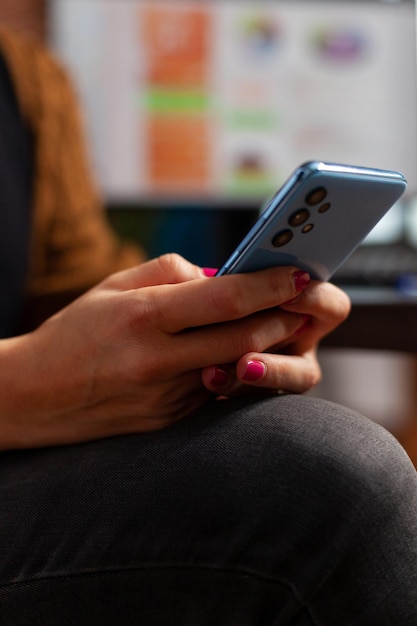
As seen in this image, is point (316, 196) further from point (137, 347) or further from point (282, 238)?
point (137, 347)

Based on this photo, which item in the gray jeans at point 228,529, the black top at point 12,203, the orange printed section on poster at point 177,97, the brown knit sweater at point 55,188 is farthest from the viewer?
the orange printed section on poster at point 177,97

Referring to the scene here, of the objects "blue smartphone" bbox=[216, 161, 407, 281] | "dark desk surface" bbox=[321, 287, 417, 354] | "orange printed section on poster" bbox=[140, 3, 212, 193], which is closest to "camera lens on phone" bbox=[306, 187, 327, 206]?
"blue smartphone" bbox=[216, 161, 407, 281]

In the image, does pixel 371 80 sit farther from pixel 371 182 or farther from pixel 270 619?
pixel 270 619

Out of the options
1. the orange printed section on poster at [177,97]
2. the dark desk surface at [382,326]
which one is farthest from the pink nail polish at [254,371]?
the orange printed section on poster at [177,97]

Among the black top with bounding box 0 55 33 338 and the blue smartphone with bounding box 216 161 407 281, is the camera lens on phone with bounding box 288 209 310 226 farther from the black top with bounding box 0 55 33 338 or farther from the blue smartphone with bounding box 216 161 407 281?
the black top with bounding box 0 55 33 338

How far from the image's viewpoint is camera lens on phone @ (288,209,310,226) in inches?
16.6

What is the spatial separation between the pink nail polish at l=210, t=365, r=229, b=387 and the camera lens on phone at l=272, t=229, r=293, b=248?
0.29ft

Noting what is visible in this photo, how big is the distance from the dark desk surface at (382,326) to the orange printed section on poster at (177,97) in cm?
80

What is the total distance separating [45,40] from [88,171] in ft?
1.55

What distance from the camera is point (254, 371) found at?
472 mm

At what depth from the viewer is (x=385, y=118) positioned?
1.49 meters

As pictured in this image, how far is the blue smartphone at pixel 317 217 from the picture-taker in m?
0.40

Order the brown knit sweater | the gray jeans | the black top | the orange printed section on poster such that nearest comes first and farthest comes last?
the gray jeans, the black top, the brown knit sweater, the orange printed section on poster

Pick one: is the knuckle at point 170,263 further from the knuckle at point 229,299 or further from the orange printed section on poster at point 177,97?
the orange printed section on poster at point 177,97
